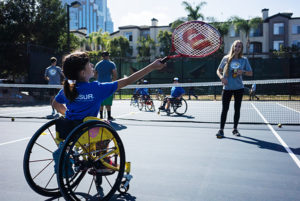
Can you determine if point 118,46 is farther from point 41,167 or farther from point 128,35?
point 41,167

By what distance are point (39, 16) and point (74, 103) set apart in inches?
940

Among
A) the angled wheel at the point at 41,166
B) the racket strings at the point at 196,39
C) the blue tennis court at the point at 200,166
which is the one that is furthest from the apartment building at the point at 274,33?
the angled wheel at the point at 41,166

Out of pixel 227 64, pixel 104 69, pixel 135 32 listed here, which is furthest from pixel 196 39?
pixel 135 32

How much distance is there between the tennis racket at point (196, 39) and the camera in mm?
3361

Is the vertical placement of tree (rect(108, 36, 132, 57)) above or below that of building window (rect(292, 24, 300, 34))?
below

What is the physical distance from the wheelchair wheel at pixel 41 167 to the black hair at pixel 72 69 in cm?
28

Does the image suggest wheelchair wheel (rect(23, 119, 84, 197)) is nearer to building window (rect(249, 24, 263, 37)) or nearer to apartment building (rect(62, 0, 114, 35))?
building window (rect(249, 24, 263, 37))

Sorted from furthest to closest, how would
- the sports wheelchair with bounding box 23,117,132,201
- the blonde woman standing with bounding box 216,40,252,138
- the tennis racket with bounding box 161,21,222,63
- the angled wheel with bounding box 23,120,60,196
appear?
the blonde woman standing with bounding box 216,40,252,138
the tennis racket with bounding box 161,21,222,63
the angled wheel with bounding box 23,120,60,196
the sports wheelchair with bounding box 23,117,132,201

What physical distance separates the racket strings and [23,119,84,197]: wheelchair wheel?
1.86 metres

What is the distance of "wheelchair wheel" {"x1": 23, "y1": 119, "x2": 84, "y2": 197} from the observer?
2.07 metres

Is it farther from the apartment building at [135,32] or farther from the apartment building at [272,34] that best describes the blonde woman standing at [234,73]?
the apartment building at [135,32]

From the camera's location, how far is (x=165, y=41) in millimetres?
40781

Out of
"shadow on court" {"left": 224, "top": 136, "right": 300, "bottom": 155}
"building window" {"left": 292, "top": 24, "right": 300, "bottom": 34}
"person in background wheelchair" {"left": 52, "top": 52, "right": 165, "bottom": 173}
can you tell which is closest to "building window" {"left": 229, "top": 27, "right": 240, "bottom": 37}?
"building window" {"left": 292, "top": 24, "right": 300, "bottom": 34}

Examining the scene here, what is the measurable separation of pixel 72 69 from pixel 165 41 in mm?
39718
